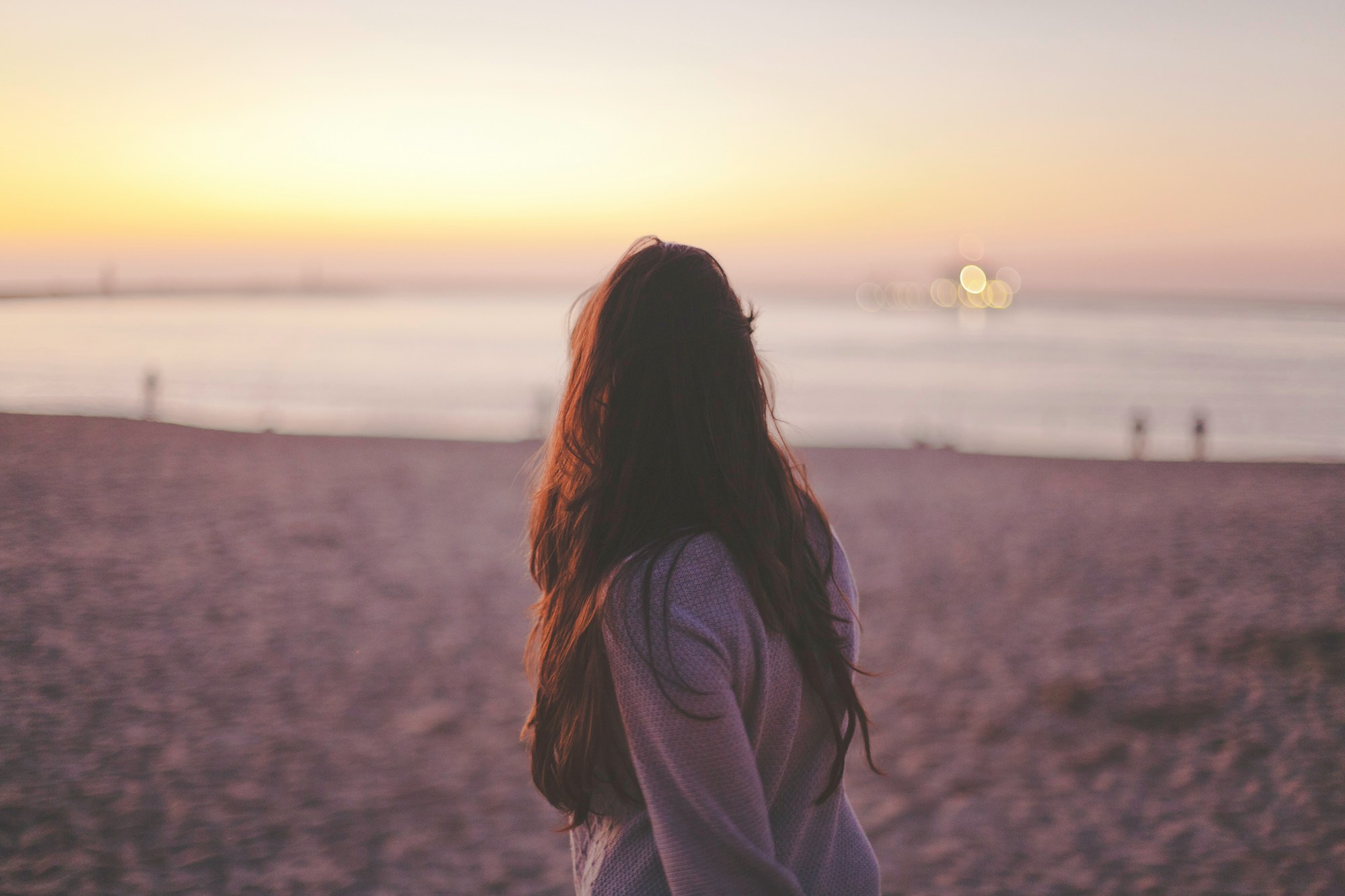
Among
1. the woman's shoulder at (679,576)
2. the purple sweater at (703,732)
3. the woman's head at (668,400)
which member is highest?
the woman's head at (668,400)

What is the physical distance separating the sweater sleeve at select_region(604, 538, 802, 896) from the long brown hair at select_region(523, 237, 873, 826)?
0.16 feet

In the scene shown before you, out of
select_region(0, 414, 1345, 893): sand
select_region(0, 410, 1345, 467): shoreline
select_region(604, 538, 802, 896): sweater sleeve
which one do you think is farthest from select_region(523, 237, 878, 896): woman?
select_region(0, 410, 1345, 467): shoreline

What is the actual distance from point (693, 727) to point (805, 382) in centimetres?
5512

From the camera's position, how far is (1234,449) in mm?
27516

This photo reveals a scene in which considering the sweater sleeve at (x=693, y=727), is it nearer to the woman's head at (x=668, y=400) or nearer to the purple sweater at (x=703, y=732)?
the purple sweater at (x=703, y=732)

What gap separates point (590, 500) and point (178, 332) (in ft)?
289

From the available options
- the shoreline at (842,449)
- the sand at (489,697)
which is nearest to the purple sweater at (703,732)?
the sand at (489,697)

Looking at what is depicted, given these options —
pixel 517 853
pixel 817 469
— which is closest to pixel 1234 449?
pixel 817 469

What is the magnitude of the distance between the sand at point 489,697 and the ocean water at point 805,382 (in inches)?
98.0

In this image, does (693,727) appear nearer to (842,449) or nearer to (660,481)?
(660,481)

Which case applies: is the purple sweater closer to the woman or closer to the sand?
the woman

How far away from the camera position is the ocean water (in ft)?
94.8

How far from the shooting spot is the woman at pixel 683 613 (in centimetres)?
130

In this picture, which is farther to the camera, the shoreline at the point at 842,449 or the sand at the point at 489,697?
the shoreline at the point at 842,449
